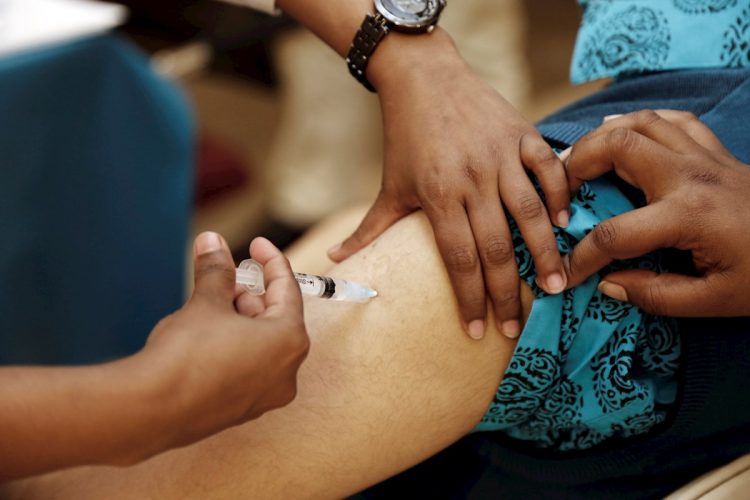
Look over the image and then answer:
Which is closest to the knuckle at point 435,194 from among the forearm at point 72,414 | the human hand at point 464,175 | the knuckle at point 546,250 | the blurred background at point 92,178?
the human hand at point 464,175

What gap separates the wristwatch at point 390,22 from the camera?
0.89 meters

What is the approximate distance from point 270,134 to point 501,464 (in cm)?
211

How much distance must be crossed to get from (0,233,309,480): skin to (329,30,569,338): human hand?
23 cm

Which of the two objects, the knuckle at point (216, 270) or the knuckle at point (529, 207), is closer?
the knuckle at point (216, 270)

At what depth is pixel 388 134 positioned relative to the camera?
88cm

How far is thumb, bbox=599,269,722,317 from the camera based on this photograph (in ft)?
2.16

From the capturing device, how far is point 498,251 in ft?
2.38

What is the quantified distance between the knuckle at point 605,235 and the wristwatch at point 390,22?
0.38 meters

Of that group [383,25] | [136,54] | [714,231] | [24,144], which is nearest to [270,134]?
[136,54]

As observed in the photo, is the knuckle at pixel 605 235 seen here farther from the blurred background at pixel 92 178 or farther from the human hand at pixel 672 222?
the blurred background at pixel 92 178

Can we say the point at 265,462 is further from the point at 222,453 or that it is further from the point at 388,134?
the point at 388,134

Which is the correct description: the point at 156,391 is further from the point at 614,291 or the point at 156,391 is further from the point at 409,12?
the point at 409,12

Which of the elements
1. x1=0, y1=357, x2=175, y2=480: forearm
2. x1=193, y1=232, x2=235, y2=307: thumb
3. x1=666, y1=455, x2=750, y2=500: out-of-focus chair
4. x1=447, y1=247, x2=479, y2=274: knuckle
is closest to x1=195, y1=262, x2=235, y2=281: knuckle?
x1=193, y1=232, x2=235, y2=307: thumb

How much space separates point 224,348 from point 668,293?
42 centimetres
